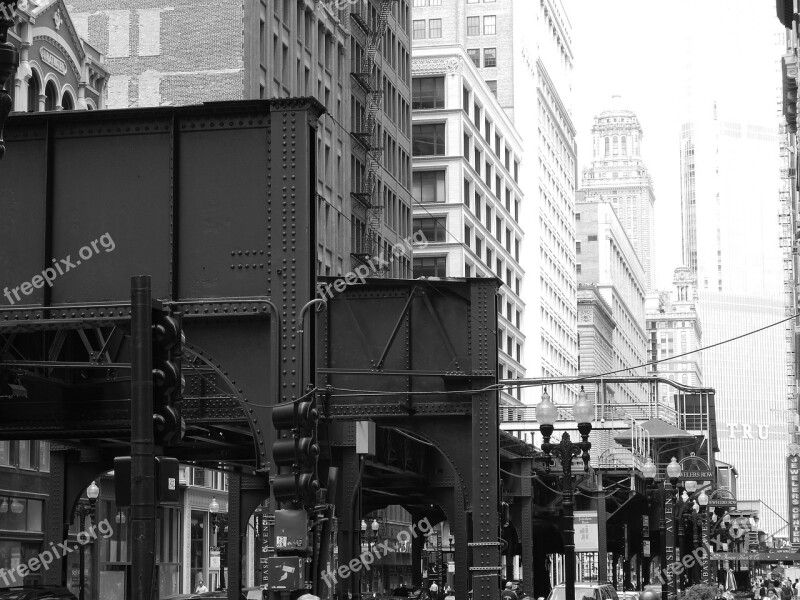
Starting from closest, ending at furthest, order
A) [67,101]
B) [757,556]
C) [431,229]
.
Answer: [67,101] < [757,556] < [431,229]

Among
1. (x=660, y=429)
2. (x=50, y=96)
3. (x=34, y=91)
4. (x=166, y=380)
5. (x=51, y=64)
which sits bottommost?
(x=166, y=380)

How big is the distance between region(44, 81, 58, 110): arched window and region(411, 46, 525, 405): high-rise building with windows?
4986 cm

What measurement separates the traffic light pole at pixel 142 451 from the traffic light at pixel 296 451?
5.11m

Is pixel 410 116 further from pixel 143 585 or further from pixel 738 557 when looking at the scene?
pixel 143 585

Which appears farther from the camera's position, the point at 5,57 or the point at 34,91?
the point at 34,91

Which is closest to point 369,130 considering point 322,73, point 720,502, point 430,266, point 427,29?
point 322,73

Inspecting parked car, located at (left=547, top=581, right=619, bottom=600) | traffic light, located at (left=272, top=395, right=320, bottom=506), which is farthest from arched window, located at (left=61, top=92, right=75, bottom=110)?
traffic light, located at (left=272, top=395, right=320, bottom=506)

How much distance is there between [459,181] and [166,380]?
93.6 m

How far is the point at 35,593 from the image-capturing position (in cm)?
2128

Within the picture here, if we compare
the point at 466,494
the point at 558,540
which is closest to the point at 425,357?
the point at 466,494

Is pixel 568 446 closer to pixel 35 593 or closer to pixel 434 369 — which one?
pixel 434 369

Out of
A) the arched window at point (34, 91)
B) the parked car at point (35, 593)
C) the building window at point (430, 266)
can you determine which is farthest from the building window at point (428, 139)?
the parked car at point (35, 593)

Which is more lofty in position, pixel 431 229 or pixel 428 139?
pixel 428 139

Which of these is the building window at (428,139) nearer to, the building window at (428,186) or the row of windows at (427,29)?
the building window at (428,186)
